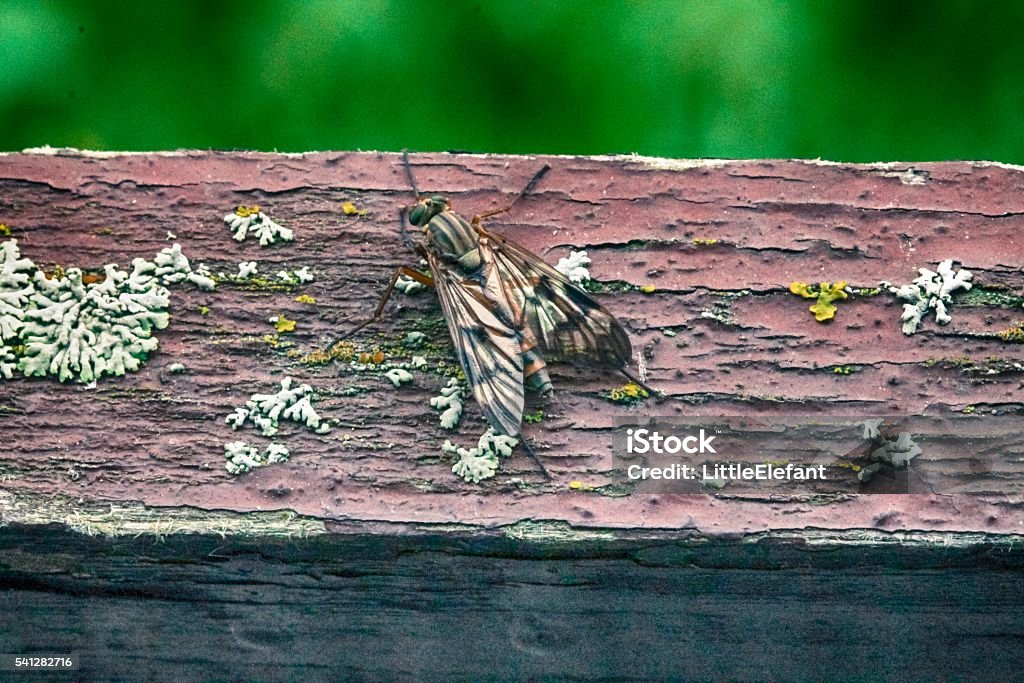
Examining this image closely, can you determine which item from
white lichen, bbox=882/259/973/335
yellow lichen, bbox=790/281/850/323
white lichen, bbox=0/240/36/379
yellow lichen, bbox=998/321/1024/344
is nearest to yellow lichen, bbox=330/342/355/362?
white lichen, bbox=0/240/36/379

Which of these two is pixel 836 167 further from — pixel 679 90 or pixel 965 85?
pixel 965 85

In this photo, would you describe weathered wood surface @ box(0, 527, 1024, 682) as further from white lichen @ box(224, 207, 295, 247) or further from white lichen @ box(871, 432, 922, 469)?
white lichen @ box(224, 207, 295, 247)

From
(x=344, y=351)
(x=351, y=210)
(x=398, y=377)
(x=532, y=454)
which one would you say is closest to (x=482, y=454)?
(x=532, y=454)

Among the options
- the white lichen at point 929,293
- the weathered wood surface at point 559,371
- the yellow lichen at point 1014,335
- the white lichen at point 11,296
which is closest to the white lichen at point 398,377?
the weathered wood surface at point 559,371

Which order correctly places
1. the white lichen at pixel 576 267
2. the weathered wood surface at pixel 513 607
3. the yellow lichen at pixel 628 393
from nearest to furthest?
the weathered wood surface at pixel 513 607 → the yellow lichen at pixel 628 393 → the white lichen at pixel 576 267

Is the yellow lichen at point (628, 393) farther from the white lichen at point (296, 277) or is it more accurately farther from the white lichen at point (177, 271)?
the white lichen at point (177, 271)

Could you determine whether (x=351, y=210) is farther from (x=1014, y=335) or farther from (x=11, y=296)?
(x=1014, y=335)

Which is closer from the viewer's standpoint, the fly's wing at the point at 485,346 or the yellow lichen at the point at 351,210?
the fly's wing at the point at 485,346
